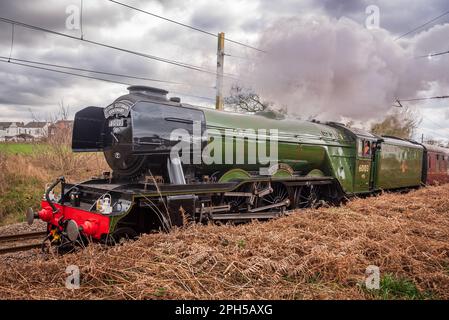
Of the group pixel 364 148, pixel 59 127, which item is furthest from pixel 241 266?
pixel 59 127

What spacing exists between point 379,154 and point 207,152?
24.0ft

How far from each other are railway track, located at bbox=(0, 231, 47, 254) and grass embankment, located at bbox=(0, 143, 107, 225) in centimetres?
387

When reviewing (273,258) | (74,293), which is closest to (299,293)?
(273,258)

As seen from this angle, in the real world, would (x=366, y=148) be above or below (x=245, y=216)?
above

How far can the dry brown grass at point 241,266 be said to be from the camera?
2969 mm

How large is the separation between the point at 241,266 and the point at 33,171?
41.5ft

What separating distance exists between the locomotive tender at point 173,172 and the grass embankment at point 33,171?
242 inches

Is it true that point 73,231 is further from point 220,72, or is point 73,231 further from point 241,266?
→ point 220,72

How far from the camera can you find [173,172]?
5.93 meters

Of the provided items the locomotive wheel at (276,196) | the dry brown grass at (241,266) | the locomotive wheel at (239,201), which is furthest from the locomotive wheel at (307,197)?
the dry brown grass at (241,266)

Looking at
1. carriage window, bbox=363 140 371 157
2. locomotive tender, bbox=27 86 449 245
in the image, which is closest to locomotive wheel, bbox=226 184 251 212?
locomotive tender, bbox=27 86 449 245

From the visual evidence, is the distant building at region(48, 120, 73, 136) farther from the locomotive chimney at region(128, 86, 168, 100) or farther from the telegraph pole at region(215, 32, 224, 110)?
the locomotive chimney at region(128, 86, 168, 100)
